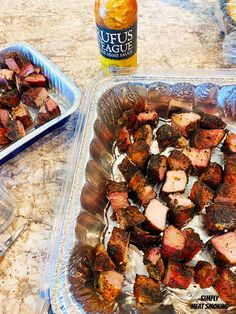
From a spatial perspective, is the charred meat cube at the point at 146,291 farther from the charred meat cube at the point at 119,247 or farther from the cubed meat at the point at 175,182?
the cubed meat at the point at 175,182

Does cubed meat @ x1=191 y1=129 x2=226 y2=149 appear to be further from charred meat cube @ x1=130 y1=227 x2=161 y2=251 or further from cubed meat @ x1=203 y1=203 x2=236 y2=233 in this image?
charred meat cube @ x1=130 y1=227 x2=161 y2=251

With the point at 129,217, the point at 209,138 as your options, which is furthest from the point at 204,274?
the point at 209,138

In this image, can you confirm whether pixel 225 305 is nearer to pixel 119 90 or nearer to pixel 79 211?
pixel 79 211

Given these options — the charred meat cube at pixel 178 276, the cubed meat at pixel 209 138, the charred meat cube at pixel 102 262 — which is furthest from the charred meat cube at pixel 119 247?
the cubed meat at pixel 209 138

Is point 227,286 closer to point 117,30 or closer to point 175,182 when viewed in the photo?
point 175,182

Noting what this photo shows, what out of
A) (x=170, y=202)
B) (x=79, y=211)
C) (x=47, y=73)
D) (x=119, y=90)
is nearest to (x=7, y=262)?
(x=79, y=211)

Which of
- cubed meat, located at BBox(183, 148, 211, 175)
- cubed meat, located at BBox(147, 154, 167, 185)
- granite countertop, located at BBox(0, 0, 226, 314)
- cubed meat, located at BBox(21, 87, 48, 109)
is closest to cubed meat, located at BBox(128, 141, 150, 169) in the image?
cubed meat, located at BBox(147, 154, 167, 185)
